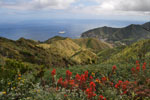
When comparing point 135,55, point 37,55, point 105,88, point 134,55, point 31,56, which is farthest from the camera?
point 37,55

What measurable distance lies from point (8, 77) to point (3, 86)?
0.72 meters

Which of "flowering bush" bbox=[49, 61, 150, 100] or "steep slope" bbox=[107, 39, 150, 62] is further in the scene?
"steep slope" bbox=[107, 39, 150, 62]

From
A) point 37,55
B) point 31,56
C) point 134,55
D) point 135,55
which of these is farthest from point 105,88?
point 37,55

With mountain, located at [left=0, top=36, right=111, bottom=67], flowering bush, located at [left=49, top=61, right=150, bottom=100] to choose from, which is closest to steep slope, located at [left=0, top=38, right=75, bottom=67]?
mountain, located at [left=0, top=36, right=111, bottom=67]

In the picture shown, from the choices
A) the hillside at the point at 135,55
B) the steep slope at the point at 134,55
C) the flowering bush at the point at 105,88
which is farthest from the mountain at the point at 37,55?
the flowering bush at the point at 105,88

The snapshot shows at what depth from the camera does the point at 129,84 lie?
5852 millimetres

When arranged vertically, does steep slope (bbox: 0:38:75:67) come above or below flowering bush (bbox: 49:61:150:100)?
below

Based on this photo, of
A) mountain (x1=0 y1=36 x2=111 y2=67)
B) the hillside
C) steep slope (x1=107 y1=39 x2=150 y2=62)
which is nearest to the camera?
the hillside

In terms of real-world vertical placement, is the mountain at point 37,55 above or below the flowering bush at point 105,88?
below

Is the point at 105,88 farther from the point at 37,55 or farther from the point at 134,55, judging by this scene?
the point at 37,55

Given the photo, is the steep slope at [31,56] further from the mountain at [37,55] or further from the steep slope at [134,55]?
the steep slope at [134,55]

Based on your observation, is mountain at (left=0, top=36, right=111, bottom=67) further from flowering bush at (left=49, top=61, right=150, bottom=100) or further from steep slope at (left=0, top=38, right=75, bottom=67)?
flowering bush at (left=49, top=61, right=150, bottom=100)

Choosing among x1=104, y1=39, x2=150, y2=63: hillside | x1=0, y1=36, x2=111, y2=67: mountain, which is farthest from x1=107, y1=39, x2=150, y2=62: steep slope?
x1=0, y1=36, x2=111, y2=67: mountain

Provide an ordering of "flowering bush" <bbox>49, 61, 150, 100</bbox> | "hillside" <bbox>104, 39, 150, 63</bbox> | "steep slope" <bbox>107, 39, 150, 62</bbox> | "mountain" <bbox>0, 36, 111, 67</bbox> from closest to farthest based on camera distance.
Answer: "flowering bush" <bbox>49, 61, 150, 100</bbox> < "hillside" <bbox>104, 39, 150, 63</bbox> < "steep slope" <bbox>107, 39, 150, 62</bbox> < "mountain" <bbox>0, 36, 111, 67</bbox>
